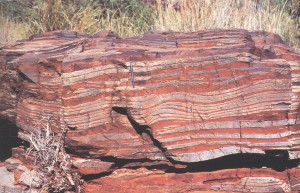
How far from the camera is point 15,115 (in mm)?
4562

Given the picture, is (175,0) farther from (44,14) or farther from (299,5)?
(299,5)

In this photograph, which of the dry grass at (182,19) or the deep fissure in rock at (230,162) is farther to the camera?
the dry grass at (182,19)

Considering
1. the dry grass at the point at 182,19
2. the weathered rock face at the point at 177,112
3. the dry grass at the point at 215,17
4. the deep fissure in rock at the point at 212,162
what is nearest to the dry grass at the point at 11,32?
the dry grass at the point at 182,19

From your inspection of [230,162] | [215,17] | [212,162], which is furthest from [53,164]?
[215,17]

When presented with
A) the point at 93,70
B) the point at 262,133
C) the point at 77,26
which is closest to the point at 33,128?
the point at 93,70

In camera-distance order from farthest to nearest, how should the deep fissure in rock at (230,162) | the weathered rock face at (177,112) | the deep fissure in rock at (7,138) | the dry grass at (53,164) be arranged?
the deep fissure in rock at (7,138) < the dry grass at (53,164) < the deep fissure in rock at (230,162) < the weathered rock face at (177,112)

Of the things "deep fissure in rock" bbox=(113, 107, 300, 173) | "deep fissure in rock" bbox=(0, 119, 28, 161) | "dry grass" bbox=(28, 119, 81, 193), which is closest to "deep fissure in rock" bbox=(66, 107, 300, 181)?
"deep fissure in rock" bbox=(113, 107, 300, 173)

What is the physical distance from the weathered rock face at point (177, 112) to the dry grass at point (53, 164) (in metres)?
0.08

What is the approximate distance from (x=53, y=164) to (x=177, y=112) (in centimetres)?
115

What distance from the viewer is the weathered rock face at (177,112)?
3596 mm

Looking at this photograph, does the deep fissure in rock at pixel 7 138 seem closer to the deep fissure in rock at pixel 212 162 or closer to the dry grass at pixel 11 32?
the deep fissure in rock at pixel 212 162

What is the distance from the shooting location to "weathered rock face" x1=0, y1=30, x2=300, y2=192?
142 inches

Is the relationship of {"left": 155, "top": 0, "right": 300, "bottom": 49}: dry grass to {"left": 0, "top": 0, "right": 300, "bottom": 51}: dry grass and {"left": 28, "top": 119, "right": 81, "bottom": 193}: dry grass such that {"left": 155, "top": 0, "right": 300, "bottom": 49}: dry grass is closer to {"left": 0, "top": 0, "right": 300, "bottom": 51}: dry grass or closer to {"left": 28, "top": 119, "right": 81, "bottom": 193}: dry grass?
{"left": 0, "top": 0, "right": 300, "bottom": 51}: dry grass

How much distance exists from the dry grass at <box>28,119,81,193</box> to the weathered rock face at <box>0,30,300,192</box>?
8 centimetres
